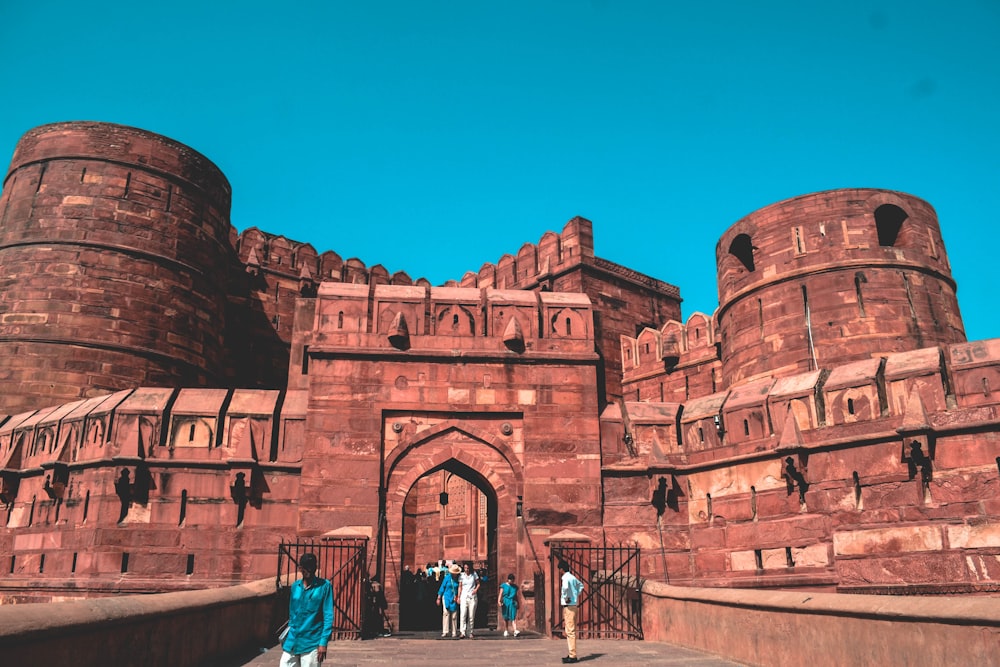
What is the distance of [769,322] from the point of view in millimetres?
15641

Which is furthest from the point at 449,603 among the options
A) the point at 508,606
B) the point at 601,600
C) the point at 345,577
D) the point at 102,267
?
the point at 102,267

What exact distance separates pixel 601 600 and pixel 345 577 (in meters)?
3.48

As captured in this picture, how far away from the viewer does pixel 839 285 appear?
15016 mm

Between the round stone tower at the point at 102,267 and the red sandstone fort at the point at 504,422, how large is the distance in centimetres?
5

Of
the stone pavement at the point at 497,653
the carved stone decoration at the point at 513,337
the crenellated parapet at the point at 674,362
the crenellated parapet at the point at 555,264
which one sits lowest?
the stone pavement at the point at 497,653

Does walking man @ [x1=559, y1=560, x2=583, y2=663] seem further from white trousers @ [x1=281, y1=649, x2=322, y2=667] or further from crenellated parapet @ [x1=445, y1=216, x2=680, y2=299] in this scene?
crenellated parapet @ [x1=445, y1=216, x2=680, y2=299]

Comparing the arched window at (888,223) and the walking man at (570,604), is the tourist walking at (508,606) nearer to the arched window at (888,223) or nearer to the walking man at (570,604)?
the walking man at (570,604)

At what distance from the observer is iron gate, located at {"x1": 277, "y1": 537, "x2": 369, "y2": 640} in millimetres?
10844

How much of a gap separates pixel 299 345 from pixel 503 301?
3.80 meters

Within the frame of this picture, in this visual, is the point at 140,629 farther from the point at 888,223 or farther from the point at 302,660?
the point at 888,223

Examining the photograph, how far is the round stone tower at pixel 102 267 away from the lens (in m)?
16.6

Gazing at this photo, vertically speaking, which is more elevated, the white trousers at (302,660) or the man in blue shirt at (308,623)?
A: the man in blue shirt at (308,623)

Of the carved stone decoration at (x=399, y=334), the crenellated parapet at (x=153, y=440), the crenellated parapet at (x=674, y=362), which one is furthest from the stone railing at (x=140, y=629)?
the crenellated parapet at (x=674, y=362)

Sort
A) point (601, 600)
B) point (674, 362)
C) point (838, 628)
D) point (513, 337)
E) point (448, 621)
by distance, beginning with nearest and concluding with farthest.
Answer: point (838, 628)
point (601, 600)
point (448, 621)
point (513, 337)
point (674, 362)
